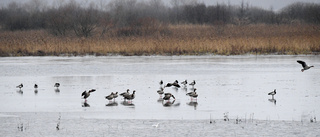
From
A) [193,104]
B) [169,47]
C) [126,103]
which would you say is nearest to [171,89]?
[126,103]

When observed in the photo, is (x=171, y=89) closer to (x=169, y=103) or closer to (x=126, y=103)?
(x=169, y=103)

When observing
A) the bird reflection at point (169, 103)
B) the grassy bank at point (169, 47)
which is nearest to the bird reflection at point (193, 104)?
the bird reflection at point (169, 103)

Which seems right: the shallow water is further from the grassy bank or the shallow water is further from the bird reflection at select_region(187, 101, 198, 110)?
the grassy bank

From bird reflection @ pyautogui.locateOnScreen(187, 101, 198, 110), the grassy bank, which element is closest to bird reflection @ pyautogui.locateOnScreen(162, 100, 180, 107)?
bird reflection @ pyautogui.locateOnScreen(187, 101, 198, 110)

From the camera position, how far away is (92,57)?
28234 mm

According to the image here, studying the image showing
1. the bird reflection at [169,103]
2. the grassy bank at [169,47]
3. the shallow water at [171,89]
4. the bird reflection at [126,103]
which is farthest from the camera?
the grassy bank at [169,47]

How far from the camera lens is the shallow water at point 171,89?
10.5 metres

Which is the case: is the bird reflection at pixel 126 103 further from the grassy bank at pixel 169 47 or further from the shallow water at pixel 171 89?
the grassy bank at pixel 169 47

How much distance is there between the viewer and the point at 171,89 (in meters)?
14.8

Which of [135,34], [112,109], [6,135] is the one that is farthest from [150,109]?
[135,34]

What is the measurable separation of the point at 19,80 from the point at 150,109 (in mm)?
7826

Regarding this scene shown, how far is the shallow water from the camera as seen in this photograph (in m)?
10.5

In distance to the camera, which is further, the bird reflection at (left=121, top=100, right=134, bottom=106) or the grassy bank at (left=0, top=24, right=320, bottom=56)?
the grassy bank at (left=0, top=24, right=320, bottom=56)

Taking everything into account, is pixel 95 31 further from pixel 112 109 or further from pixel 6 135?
pixel 6 135
